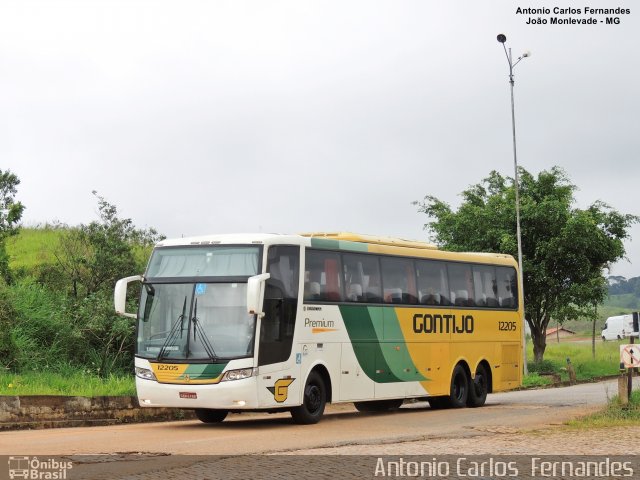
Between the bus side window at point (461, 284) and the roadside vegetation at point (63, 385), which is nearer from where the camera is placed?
the roadside vegetation at point (63, 385)

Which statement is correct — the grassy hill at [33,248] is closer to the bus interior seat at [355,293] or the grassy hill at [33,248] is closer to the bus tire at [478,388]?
the bus tire at [478,388]

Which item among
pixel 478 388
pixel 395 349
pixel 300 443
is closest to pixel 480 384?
pixel 478 388

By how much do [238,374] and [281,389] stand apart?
1038 mm

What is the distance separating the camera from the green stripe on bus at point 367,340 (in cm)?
2169

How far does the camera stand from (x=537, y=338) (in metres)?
50.5

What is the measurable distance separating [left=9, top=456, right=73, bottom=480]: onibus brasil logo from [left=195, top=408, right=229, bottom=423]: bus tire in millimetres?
7618

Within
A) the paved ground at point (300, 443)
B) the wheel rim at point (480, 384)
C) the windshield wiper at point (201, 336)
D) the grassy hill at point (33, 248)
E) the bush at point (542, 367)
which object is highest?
the grassy hill at point (33, 248)

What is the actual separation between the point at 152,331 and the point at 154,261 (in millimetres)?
1407

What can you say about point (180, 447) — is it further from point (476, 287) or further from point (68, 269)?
point (68, 269)

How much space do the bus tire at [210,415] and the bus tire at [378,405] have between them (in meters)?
4.99

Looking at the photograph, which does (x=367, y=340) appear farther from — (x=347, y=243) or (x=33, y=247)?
(x=33, y=247)

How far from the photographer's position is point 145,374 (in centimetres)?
1936

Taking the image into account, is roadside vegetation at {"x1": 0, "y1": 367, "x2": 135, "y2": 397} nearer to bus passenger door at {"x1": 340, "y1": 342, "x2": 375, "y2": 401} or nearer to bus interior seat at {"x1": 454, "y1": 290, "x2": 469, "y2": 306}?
bus passenger door at {"x1": 340, "y1": 342, "x2": 375, "y2": 401}

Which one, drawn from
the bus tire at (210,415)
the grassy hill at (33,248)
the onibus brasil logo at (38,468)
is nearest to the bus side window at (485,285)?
the bus tire at (210,415)
